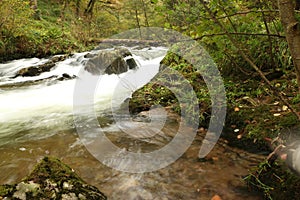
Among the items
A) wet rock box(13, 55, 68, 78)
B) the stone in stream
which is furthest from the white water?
the stone in stream

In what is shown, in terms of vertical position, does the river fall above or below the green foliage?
below

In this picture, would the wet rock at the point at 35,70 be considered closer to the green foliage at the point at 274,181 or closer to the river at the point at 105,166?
the river at the point at 105,166

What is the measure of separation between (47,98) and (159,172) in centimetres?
524

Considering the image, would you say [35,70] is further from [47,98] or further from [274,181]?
[274,181]

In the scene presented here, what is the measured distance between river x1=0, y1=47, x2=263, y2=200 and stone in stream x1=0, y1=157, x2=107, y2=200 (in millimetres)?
522

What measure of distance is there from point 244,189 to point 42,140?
3186 millimetres

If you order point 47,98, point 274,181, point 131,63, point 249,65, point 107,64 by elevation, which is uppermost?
point 249,65

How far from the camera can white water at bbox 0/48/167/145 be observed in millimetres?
4934

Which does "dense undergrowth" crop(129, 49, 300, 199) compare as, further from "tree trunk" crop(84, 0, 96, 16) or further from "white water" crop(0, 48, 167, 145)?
"tree trunk" crop(84, 0, 96, 16)

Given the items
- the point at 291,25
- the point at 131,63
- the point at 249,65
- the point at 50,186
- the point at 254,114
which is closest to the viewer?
the point at 291,25

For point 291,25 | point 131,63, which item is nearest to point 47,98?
point 131,63

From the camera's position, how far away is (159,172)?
3.11 meters

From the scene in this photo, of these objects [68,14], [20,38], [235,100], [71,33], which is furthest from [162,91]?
[68,14]

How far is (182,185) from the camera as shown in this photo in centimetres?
280
